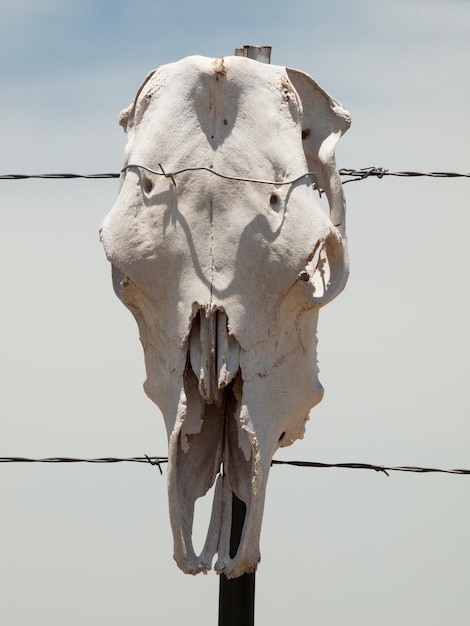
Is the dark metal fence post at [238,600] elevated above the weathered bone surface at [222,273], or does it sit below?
below

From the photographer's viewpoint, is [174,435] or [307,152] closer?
[174,435]

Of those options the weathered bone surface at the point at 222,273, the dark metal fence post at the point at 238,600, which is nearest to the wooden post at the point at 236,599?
the dark metal fence post at the point at 238,600

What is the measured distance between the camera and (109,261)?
33.6 ft

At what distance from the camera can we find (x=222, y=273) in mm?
10055

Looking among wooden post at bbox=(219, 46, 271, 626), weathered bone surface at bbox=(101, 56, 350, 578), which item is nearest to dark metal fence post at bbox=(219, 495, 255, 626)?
wooden post at bbox=(219, 46, 271, 626)

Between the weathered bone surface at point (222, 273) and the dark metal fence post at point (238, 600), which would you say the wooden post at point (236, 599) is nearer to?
the dark metal fence post at point (238, 600)

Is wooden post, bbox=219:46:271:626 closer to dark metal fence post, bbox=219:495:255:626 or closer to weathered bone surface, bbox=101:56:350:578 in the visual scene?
dark metal fence post, bbox=219:495:255:626

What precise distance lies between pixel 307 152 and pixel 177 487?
1.86 metres

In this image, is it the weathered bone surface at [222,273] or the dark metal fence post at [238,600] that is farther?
the dark metal fence post at [238,600]

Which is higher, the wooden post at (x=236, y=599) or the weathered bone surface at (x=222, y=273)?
the weathered bone surface at (x=222, y=273)

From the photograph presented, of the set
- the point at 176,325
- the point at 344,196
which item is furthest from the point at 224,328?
the point at 344,196

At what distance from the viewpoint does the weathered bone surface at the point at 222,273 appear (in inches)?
395

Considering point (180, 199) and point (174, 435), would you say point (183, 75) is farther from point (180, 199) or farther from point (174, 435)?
point (174, 435)

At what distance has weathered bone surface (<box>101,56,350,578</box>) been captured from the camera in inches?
395
